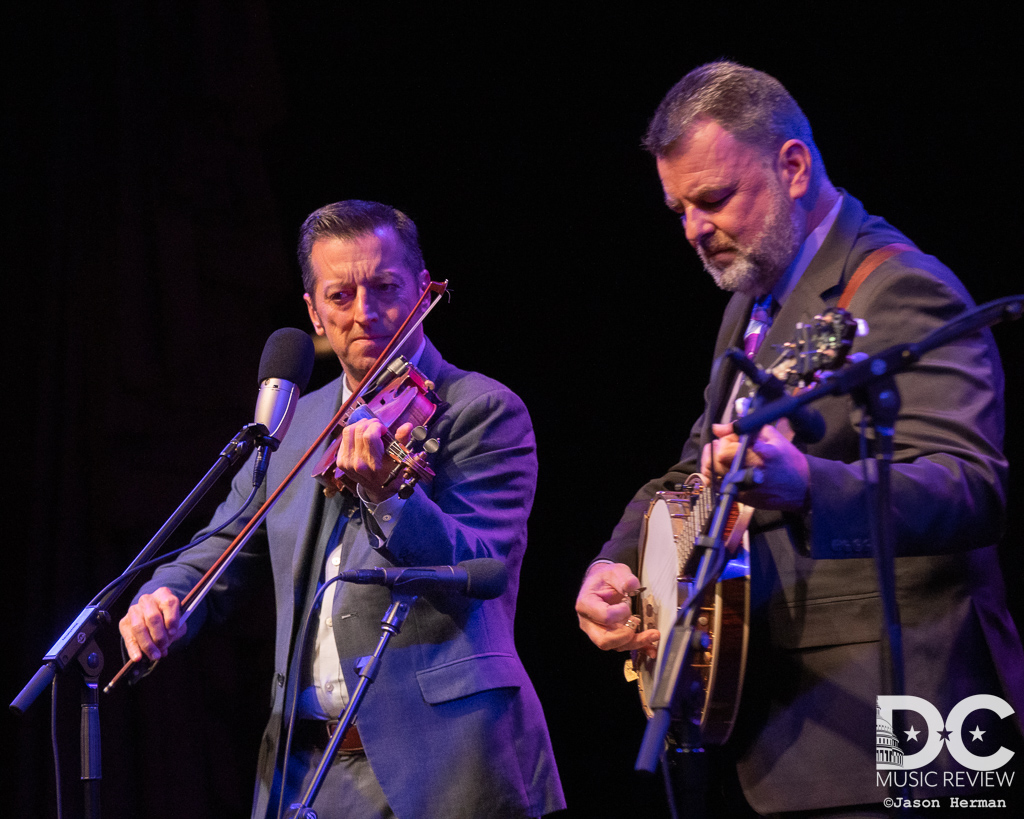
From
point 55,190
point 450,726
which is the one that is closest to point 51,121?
point 55,190

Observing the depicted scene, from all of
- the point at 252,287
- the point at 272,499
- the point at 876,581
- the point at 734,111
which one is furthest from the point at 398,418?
the point at 252,287

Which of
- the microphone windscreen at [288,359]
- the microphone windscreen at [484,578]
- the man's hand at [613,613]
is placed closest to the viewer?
the microphone windscreen at [484,578]

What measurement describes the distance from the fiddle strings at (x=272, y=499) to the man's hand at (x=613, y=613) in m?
0.77

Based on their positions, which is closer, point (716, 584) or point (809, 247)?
point (716, 584)

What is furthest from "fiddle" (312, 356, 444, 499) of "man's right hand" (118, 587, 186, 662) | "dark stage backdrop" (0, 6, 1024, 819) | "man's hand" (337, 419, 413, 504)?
"dark stage backdrop" (0, 6, 1024, 819)

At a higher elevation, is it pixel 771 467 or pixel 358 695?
pixel 771 467

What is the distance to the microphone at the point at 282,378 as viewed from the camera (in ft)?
7.91

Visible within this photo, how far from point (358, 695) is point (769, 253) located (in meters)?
1.30

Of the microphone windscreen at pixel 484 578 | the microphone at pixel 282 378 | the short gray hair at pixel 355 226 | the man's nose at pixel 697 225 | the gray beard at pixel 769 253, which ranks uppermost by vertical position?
the short gray hair at pixel 355 226

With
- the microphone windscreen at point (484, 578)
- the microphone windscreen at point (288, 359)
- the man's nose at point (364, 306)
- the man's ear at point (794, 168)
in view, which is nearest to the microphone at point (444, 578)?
the microphone windscreen at point (484, 578)

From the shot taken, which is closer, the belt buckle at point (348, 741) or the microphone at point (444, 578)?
the microphone at point (444, 578)

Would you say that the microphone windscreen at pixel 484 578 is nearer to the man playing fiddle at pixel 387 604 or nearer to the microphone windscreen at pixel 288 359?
the man playing fiddle at pixel 387 604

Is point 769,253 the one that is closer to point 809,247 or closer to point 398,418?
point 809,247

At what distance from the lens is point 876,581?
188cm
